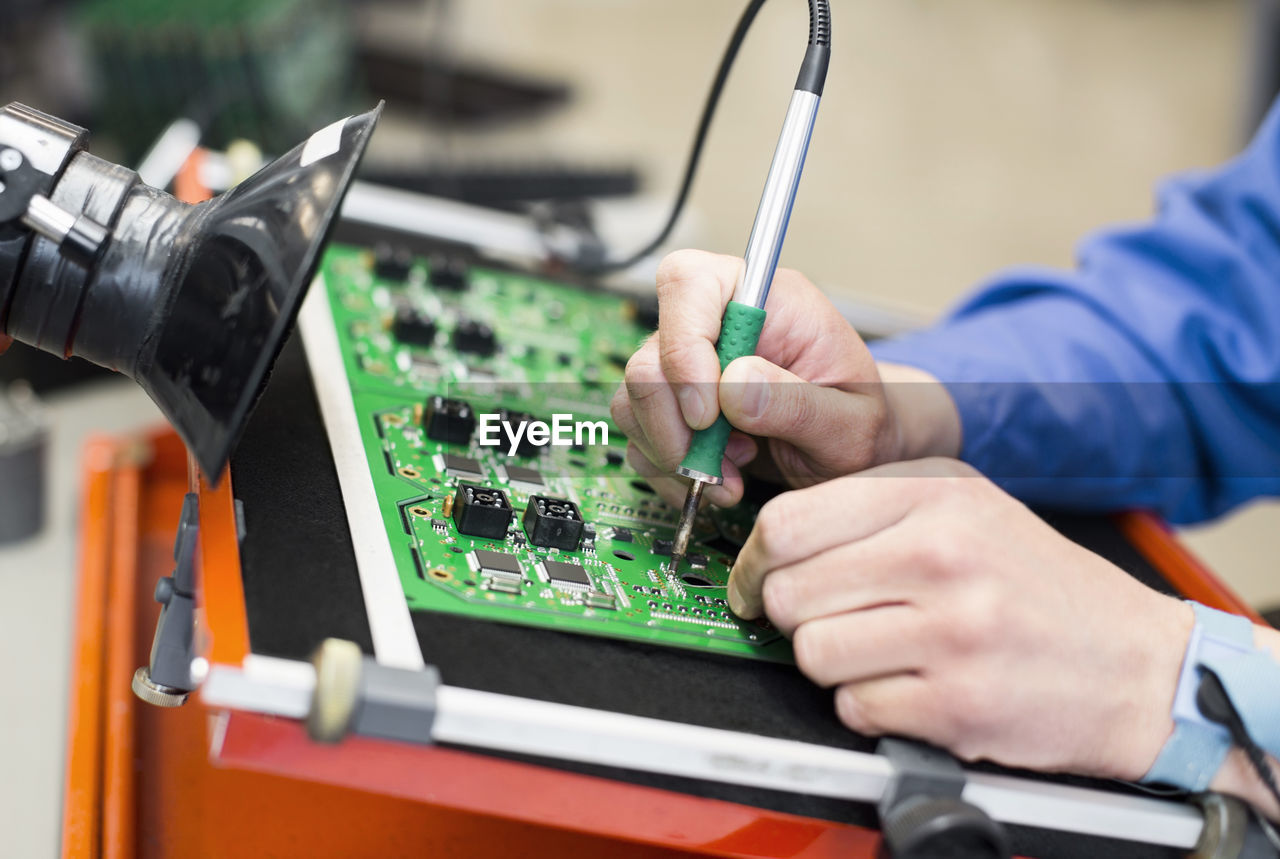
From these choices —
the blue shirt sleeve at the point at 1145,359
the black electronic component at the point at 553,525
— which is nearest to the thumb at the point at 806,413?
the black electronic component at the point at 553,525

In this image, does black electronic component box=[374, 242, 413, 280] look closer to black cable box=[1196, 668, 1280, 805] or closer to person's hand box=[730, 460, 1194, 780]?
person's hand box=[730, 460, 1194, 780]

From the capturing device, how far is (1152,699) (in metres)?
0.56

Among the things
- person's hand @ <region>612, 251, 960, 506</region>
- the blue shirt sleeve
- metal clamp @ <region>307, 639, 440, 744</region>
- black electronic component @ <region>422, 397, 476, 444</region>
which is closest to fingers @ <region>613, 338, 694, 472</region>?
person's hand @ <region>612, 251, 960, 506</region>

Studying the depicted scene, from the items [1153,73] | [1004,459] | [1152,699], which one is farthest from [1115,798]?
[1153,73]

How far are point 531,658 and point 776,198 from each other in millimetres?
273

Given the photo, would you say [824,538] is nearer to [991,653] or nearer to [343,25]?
[991,653]

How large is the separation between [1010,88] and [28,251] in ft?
14.2

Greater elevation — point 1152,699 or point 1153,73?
point 1153,73

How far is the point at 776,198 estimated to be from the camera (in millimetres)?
583

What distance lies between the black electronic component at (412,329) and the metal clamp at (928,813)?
0.44 metres

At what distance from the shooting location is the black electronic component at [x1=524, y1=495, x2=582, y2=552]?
57 cm

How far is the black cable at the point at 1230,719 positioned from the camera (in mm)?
537

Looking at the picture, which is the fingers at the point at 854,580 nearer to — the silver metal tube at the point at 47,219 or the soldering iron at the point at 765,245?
the soldering iron at the point at 765,245

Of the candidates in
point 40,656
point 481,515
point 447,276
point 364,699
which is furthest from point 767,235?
point 40,656
